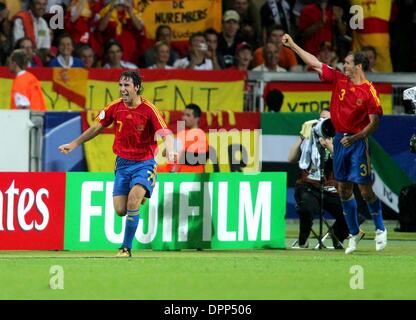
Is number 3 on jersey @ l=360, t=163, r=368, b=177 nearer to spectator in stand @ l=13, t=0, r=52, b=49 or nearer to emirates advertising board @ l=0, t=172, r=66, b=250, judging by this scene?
emirates advertising board @ l=0, t=172, r=66, b=250

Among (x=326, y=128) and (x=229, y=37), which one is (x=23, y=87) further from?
(x=326, y=128)

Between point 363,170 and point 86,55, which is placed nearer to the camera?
point 363,170

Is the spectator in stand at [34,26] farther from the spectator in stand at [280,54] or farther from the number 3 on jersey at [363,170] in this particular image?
the number 3 on jersey at [363,170]

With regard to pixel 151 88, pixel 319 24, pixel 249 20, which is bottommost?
pixel 151 88

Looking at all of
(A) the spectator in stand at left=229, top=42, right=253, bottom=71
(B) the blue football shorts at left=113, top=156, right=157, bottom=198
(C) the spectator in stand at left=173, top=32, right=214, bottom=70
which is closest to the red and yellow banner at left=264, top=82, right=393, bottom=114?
(A) the spectator in stand at left=229, top=42, right=253, bottom=71

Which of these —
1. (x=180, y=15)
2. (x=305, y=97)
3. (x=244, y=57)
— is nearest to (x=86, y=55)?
(x=180, y=15)

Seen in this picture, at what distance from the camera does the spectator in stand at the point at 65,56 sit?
22344 millimetres

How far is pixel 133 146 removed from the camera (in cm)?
1606

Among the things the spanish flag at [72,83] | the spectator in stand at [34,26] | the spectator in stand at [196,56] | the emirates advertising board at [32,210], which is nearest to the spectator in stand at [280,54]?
the spectator in stand at [196,56]

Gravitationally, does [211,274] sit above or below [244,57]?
below

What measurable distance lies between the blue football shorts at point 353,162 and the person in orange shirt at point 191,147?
2060mm

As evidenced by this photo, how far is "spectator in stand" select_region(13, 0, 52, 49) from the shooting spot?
2275cm

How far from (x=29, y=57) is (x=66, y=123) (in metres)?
1.43

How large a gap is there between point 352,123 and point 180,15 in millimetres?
7809
